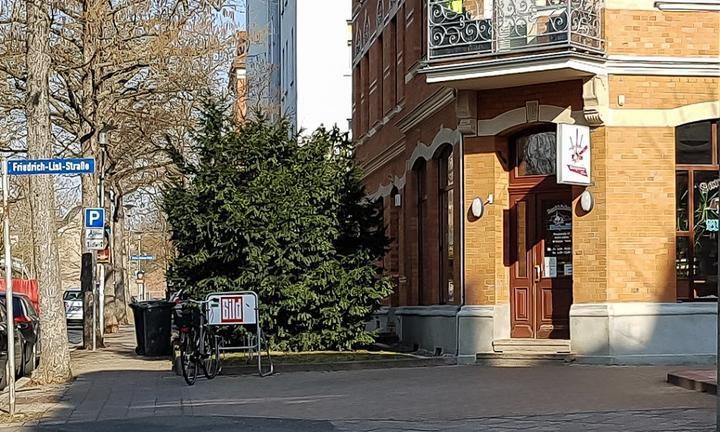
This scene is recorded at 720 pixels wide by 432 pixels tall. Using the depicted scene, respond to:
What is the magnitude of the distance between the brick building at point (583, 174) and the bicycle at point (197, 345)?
4.42 m

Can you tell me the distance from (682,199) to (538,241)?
2.50m

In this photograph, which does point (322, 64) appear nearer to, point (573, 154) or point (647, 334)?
point (573, 154)

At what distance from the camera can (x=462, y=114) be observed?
19875 mm

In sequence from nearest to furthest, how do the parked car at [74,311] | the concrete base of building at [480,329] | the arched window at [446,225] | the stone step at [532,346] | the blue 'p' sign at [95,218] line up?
the stone step at [532,346] → the concrete base of building at [480,329] → the arched window at [446,225] → the blue 'p' sign at [95,218] → the parked car at [74,311]

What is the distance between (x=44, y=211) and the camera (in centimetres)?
1747

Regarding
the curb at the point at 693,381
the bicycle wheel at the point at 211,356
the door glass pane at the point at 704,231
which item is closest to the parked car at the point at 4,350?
the bicycle wheel at the point at 211,356

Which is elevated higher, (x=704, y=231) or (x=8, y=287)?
(x=704, y=231)

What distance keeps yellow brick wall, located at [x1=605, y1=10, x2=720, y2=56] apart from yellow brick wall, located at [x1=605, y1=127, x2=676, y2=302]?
50.6 inches

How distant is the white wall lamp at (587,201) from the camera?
1859 cm

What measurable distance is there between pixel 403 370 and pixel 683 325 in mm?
4432

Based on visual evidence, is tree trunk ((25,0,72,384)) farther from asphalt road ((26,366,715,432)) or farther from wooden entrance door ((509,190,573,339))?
wooden entrance door ((509,190,573,339))

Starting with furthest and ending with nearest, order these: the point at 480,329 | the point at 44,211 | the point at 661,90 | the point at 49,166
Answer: the point at 480,329, the point at 661,90, the point at 44,211, the point at 49,166

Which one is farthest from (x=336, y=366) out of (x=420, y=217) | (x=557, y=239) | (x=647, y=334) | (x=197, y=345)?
(x=420, y=217)

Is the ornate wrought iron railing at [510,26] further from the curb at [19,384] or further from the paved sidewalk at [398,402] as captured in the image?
the curb at [19,384]
